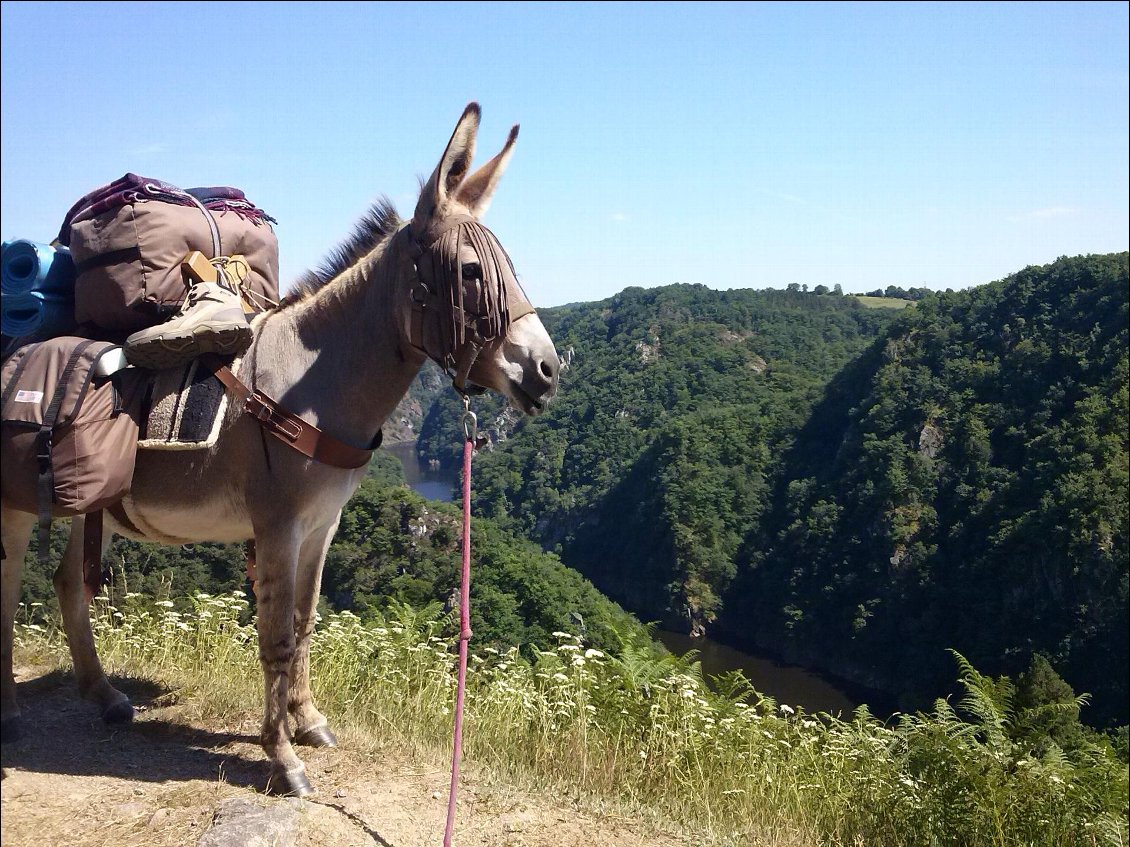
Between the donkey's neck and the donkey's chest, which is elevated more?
the donkey's neck

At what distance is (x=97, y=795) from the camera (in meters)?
3.20

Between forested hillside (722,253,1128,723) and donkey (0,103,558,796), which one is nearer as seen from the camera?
donkey (0,103,558,796)

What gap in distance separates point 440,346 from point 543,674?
257cm

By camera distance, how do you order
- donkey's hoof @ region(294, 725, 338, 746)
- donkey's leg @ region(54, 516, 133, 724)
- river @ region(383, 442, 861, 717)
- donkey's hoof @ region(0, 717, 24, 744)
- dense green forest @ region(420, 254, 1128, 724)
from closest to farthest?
donkey's hoof @ region(0, 717, 24, 744) → donkey's hoof @ region(294, 725, 338, 746) → donkey's leg @ region(54, 516, 133, 724) → river @ region(383, 442, 861, 717) → dense green forest @ region(420, 254, 1128, 724)

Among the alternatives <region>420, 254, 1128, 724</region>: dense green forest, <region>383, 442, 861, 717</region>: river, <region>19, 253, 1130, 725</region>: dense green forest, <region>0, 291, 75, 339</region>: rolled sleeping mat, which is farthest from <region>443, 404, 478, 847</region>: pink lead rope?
<region>420, 254, 1128, 724</region>: dense green forest

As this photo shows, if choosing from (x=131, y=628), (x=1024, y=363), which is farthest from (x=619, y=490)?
(x=131, y=628)

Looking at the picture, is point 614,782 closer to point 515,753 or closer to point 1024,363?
point 515,753

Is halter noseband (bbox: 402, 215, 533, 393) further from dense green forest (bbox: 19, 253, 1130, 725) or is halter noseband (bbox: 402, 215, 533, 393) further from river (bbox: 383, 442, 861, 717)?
river (bbox: 383, 442, 861, 717)

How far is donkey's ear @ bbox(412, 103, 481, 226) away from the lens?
3.05 m

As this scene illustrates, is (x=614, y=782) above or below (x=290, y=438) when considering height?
below

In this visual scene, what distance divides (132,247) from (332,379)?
0.87 meters

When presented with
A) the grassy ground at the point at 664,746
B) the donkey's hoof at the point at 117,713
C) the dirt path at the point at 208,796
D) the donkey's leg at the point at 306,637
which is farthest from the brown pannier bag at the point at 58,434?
the grassy ground at the point at 664,746

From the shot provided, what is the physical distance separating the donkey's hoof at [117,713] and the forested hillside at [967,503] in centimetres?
5363

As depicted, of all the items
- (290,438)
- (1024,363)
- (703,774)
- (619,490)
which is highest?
(1024,363)
